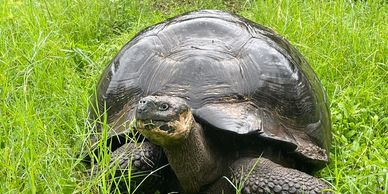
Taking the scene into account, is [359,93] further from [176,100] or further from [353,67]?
[176,100]

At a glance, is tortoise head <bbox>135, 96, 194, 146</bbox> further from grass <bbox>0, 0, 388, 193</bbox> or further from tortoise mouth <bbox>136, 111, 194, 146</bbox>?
grass <bbox>0, 0, 388, 193</bbox>

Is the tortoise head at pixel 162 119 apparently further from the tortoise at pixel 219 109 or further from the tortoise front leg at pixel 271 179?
the tortoise front leg at pixel 271 179

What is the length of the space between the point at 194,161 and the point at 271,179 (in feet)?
1.12

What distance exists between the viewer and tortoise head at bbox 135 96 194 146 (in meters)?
2.29

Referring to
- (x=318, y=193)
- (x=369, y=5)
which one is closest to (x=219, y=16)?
(x=318, y=193)

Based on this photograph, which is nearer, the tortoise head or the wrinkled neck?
the tortoise head

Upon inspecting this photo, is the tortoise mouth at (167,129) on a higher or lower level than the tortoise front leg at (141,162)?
higher

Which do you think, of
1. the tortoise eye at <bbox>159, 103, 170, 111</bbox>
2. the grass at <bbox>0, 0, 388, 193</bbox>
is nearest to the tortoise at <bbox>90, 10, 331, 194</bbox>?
the tortoise eye at <bbox>159, 103, 170, 111</bbox>

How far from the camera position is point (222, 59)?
9.30ft

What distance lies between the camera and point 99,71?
4242mm

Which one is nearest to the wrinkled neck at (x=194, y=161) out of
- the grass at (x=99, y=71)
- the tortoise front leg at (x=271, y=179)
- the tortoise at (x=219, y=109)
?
the tortoise at (x=219, y=109)

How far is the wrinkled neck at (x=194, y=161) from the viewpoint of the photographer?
2510mm

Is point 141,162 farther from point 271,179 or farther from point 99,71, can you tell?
point 99,71

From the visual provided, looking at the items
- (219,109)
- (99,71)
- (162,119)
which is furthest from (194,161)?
(99,71)
